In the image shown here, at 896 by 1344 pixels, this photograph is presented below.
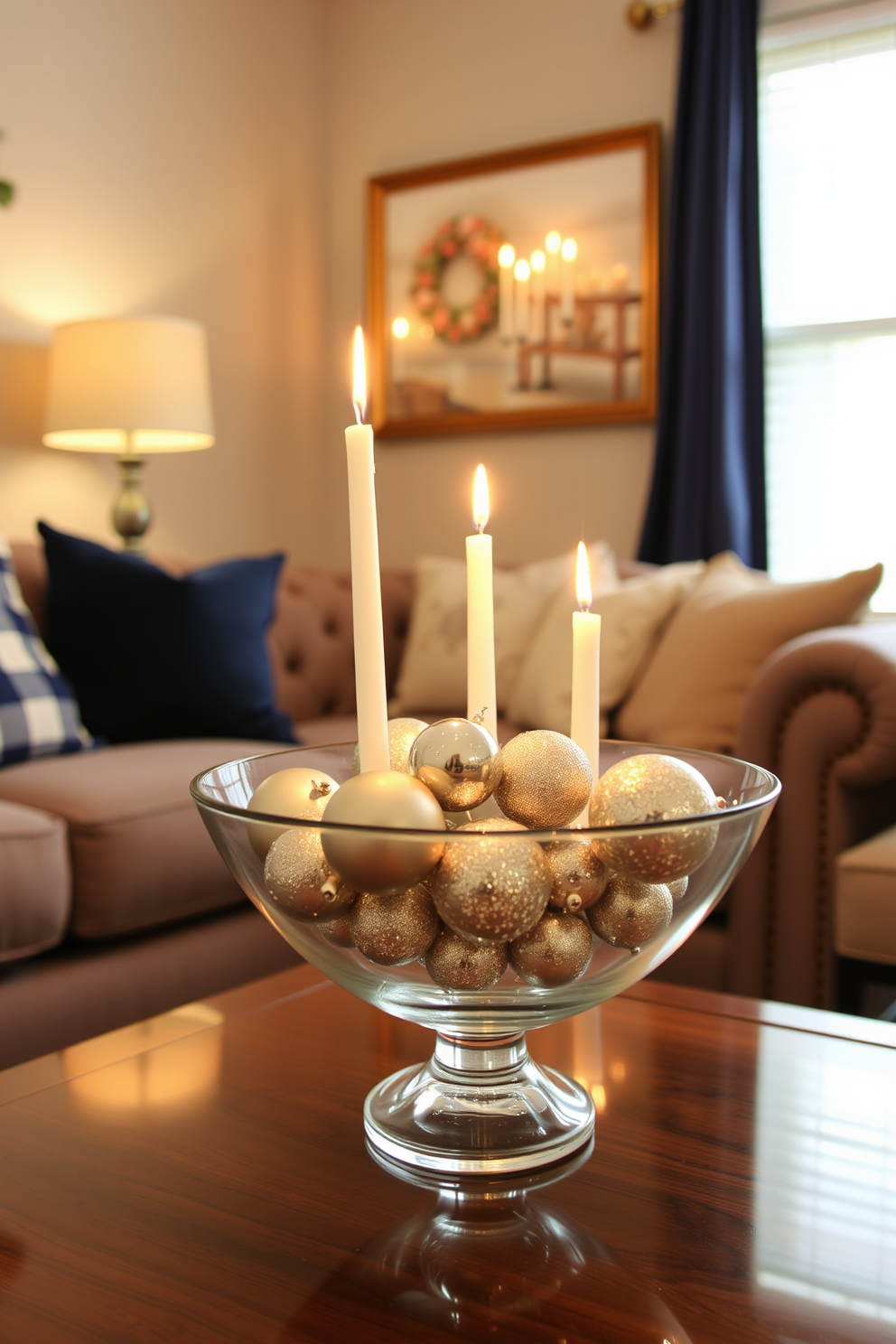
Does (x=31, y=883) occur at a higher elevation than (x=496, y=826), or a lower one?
lower

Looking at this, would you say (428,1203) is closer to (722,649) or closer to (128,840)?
(128,840)

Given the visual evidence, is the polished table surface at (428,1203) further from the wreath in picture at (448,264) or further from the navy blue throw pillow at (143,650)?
the wreath in picture at (448,264)

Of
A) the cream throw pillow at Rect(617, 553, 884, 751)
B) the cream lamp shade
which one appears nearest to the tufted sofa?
the cream throw pillow at Rect(617, 553, 884, 751)

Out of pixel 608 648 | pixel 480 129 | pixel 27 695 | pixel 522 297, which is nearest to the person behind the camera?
pixel 27 695

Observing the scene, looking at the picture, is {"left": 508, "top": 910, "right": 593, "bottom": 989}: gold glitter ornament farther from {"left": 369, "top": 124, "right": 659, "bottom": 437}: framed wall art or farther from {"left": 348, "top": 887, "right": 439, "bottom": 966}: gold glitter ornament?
{"left": 369, "top": 124, "right": 659, "bottom": 437}: framed wall art

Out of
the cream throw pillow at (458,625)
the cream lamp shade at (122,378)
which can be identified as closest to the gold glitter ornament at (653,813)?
the cream throw pillow at (458,625)

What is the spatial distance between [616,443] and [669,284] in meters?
0.49

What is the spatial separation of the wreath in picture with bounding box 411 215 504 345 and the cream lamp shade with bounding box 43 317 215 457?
3.70 ft

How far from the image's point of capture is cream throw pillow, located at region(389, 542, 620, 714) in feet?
8.18

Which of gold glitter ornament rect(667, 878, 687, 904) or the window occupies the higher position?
the window

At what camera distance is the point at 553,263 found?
346 centimetres

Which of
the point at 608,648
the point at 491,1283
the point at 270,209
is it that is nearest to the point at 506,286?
the point at 270,209

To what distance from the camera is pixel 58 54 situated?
2951 millimetres

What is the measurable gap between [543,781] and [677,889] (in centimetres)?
9
